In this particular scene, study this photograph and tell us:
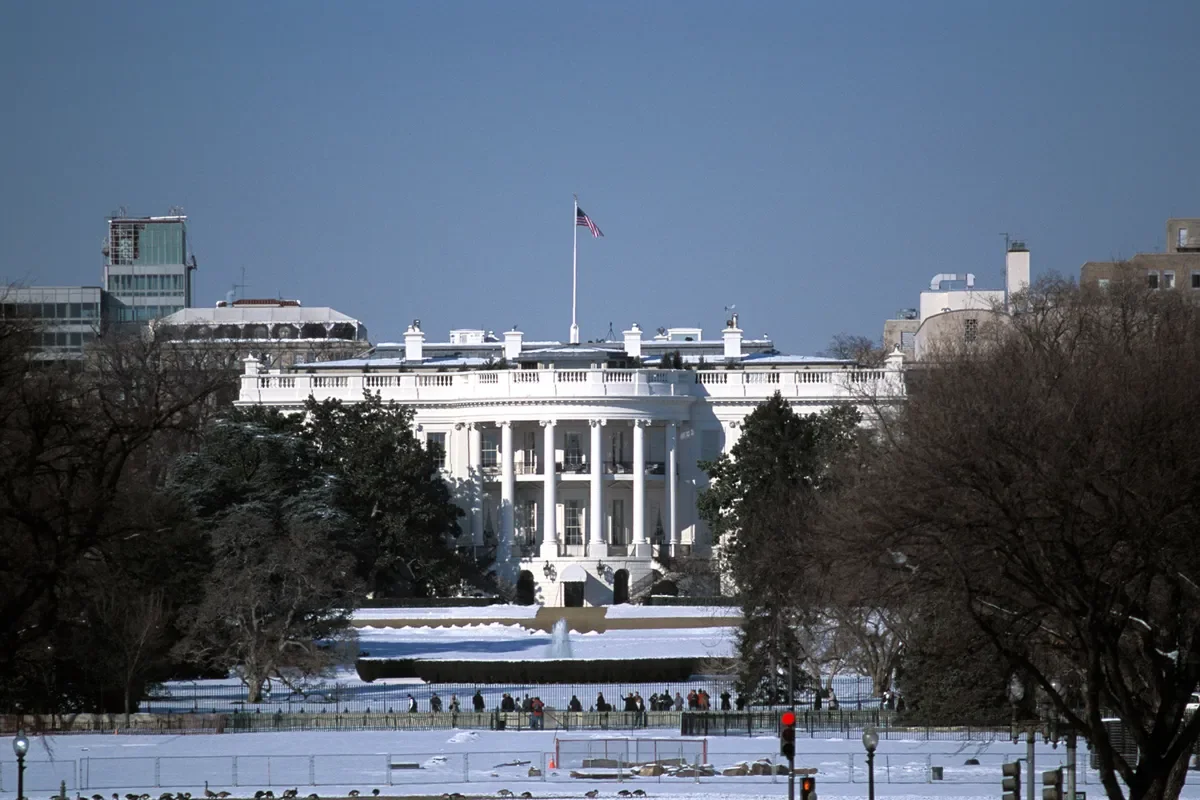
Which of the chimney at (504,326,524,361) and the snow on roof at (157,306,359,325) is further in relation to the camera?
the snow on roof at (157,306,359,325)

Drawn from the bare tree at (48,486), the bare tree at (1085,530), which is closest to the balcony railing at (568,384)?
the bare tree at (48,486)

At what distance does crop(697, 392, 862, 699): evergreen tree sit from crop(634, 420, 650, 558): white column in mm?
3776

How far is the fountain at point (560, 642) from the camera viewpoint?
77619mm

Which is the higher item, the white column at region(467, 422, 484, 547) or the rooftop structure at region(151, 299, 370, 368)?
the rooftop structure at region(151, 299, 370, 368)

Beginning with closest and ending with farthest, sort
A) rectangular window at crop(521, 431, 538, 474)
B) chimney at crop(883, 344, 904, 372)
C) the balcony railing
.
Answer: the balcony railing → chimney at crop(883, 344, 904, 372) → rectangular window at crop(521, 431, 538, 474)

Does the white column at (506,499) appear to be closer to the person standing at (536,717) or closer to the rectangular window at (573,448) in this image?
the rectangular window at (573,448)

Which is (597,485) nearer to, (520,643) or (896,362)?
(896,362)

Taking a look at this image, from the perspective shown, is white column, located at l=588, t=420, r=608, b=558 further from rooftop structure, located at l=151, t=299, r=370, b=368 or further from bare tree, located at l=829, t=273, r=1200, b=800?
bare tree, located at l=829, t=273, r=1200, b=800

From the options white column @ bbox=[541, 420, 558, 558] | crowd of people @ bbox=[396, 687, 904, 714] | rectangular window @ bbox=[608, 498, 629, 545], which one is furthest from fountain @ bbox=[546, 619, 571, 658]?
Result: rectangular window @ bbox=[608, 498, 629, 545]

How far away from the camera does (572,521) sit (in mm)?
111562

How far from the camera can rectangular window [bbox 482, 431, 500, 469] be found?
113 metres

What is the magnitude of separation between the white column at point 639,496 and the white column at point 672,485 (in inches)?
49.1

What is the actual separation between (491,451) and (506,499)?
5.28m

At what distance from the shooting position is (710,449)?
375 ft
